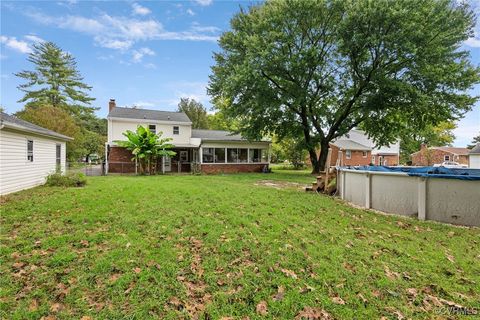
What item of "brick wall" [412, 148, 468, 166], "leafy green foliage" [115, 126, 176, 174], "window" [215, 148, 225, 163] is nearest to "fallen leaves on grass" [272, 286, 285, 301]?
"leafy green foliage" [115, 126, 176, 174]

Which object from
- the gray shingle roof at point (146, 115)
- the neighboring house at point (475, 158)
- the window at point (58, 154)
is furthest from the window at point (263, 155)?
the neighboring house at point (475, 158)

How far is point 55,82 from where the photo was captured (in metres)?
33.7

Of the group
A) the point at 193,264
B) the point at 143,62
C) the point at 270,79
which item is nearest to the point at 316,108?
the point at 270,79

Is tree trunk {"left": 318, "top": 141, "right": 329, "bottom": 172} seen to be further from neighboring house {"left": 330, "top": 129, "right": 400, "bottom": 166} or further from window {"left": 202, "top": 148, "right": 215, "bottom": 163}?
window {"left": 202, "top": 148, "right": 215, "bottom": 163}

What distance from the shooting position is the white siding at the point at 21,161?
8547 mm

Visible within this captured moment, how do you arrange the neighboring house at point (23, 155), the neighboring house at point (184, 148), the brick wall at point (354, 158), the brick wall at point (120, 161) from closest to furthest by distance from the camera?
the neighboring house at point (23, 155), the brick wall at point (120, 161), the neighboring house at point (184, 148), the brick wall at point (354, 158)

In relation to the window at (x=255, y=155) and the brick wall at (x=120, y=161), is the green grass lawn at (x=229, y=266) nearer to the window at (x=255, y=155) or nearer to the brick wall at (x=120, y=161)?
the brick wall at (x=120, y=161)

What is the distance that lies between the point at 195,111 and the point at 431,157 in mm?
38450

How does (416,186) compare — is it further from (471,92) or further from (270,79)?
(471,92)

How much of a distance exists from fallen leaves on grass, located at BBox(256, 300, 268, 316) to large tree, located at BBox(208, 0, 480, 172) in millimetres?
15315

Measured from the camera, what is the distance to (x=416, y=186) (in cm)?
621

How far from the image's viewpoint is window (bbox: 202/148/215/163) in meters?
20.8

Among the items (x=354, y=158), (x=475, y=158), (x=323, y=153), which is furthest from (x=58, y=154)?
(x=475, y=158)

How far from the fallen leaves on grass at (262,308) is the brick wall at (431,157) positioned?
1698 inches
